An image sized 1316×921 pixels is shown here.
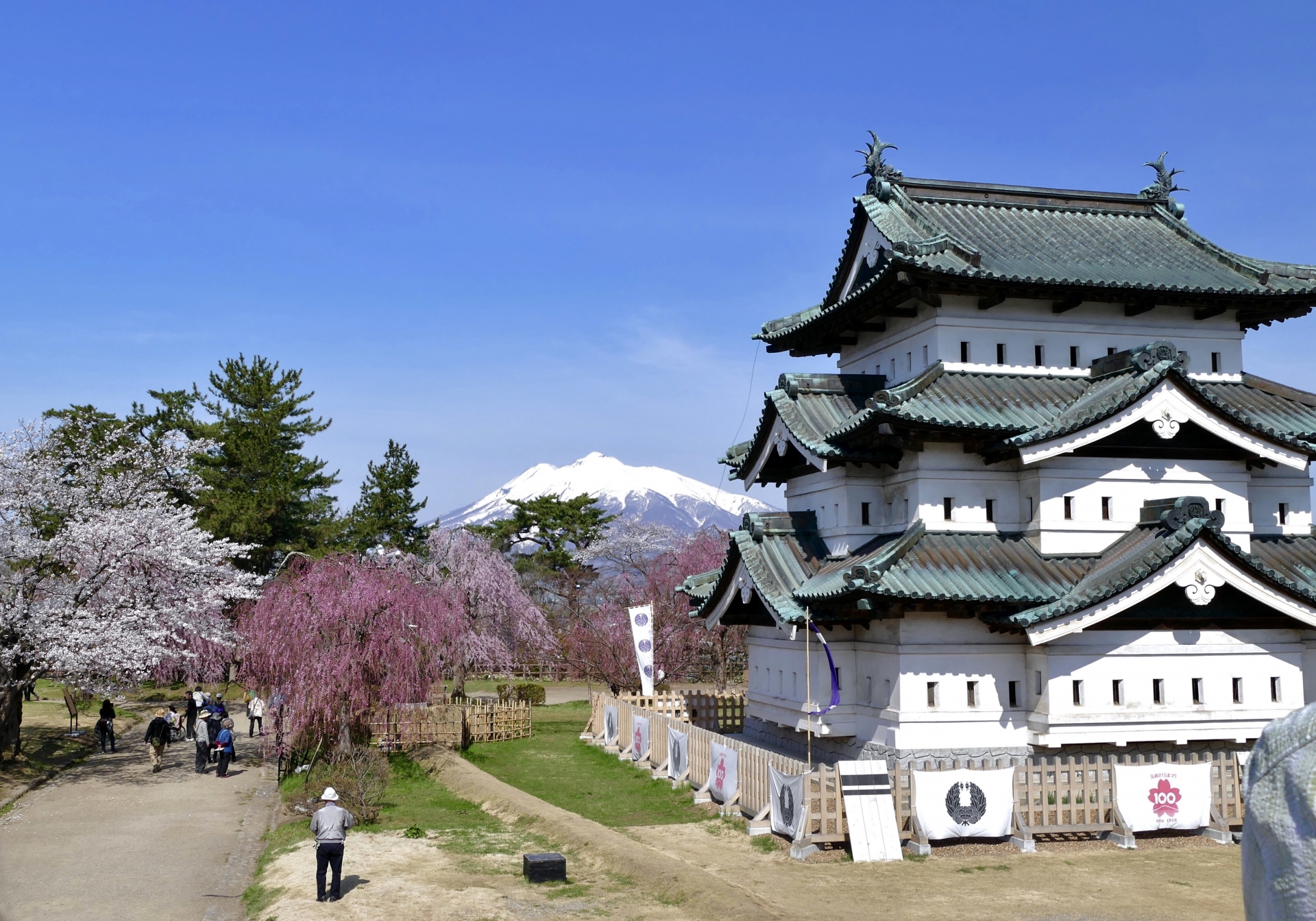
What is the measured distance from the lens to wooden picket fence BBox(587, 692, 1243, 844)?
1746 centimetres

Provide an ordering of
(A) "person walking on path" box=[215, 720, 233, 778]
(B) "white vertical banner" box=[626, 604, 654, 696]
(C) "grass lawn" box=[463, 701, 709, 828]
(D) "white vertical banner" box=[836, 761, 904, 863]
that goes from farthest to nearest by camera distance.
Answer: (B) "white vertical banner" box=[626, 604, 654, 696]
(A) "person walking on path" box=[215, 720, 233, 778]
(C) "grass lawn" box=[463, 701, 709, 828]
(D) "white vertical banner" box=[836, 761, 904, 863]

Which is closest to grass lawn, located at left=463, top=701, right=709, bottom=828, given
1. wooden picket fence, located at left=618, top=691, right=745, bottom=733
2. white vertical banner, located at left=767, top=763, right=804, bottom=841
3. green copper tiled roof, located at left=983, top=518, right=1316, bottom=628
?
wooden picket fence, located at left=618, top=691, right=745, bottom=733

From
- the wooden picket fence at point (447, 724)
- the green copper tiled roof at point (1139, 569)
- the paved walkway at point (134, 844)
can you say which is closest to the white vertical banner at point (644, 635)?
the wooden picket fence at point (447, 724)

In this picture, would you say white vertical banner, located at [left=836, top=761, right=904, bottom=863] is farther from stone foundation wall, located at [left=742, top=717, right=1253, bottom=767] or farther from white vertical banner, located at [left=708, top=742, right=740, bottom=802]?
white vertical banner, located at [left=708, top=742, right=740, bottom=802]

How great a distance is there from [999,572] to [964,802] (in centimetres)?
521

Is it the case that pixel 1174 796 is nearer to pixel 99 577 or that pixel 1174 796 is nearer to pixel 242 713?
pixel 99 577

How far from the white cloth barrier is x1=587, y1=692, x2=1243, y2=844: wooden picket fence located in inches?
6.7

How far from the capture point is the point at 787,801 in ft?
59.1

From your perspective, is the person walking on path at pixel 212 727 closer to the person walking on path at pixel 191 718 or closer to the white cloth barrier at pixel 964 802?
the person walking on path at pixel 191 718

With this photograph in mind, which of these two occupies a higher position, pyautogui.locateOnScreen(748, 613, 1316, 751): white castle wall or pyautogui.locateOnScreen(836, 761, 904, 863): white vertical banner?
pyautogui.locateOnScreen(748, 613, 1316, 751): white castle wall

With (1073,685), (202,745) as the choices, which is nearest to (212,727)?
(202,745)

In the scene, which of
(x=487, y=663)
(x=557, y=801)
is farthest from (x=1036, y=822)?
(x=487, y=663)

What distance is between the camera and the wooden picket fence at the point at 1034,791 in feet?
57.3

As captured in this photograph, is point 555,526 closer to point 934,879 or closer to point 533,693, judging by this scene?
point 533,693
